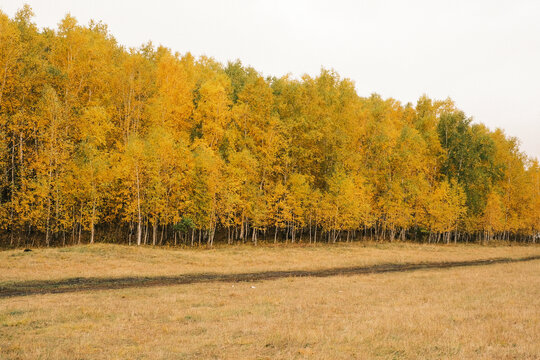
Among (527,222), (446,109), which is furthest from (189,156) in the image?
(527,222)

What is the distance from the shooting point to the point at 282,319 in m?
12.4

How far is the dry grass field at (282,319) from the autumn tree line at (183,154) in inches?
502

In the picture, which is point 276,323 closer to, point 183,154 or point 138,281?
point 138,281

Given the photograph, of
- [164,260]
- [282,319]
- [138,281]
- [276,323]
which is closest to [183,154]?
[164,260]

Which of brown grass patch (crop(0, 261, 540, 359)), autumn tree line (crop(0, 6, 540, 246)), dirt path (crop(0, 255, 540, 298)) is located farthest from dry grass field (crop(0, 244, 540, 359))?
autumn tree line (crop(0, 6, 540, 246))

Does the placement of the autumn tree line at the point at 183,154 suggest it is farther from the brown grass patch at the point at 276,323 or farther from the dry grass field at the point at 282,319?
the brown grass patch at the point at 276,323

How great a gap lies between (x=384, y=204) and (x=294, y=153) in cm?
1547

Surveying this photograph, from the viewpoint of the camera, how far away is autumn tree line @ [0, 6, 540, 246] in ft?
111

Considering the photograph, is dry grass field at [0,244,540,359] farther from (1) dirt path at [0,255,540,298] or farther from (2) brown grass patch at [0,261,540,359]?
(1) dirt path at [0,255,540,298]

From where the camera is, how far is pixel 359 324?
1161 cm

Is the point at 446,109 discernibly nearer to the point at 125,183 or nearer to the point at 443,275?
the point at 443,275

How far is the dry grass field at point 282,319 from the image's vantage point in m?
9.16

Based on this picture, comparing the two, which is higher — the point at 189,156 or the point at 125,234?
the point at 189,156

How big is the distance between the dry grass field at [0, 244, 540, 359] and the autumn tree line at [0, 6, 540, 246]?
12748 mm
